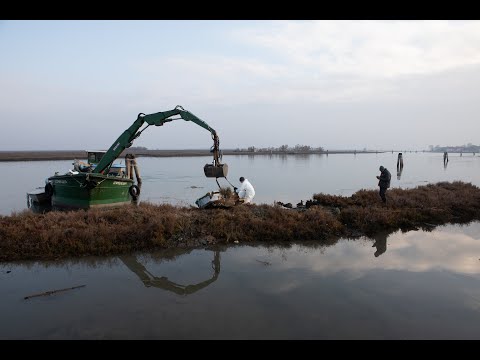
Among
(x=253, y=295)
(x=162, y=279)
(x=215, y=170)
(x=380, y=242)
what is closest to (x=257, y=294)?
(x=253, y=295)

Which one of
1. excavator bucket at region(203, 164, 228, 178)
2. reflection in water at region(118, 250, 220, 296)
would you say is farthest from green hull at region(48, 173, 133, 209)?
reflection in water at region(118, 250, 220, 296)

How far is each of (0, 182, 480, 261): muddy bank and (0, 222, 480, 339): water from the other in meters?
0.59

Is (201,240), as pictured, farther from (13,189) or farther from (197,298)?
(13,189)

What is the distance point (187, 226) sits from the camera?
10.8 meters

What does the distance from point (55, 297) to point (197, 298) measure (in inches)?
113

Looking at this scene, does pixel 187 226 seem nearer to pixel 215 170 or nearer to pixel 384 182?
pixel 215 170

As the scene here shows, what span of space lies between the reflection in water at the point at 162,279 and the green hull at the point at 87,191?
590 cm

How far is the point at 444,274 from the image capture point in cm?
780

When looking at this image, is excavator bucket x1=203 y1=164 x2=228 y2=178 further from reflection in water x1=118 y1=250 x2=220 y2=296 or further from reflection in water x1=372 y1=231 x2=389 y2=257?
reflection in water x1=372 y1=231 x2=389 y2=257

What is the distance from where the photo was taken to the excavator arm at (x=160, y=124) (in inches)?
511

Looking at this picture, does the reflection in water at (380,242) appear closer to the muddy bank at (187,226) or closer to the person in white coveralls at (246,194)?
the muddy bank at (187,226)

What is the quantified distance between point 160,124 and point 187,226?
528cm

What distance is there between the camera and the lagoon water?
5426 millimetres
